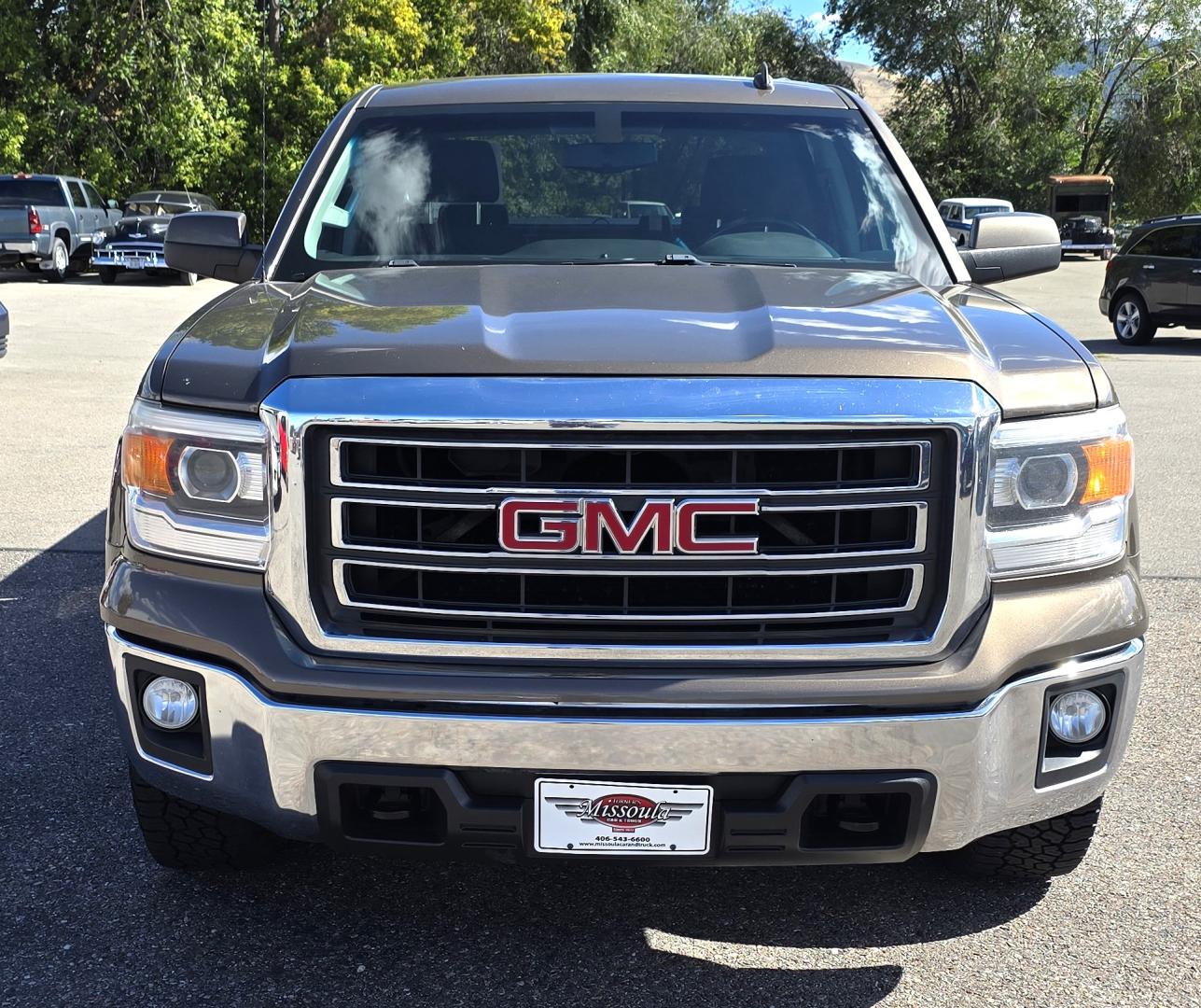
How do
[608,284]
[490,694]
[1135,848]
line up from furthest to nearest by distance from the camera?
[1135,848] → [608,284] → [490,694]

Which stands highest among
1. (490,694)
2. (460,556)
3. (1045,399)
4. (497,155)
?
(497,155)

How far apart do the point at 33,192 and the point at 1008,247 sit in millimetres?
23729

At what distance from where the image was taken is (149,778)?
283 cm

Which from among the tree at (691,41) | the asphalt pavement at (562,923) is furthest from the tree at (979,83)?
the asphalt pavement at (562,923)

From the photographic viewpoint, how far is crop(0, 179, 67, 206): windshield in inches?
960

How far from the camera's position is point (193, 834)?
3.13 meters

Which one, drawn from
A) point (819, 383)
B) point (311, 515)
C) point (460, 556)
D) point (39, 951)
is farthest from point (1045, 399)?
point (39, 951)

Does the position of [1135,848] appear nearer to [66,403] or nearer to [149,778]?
[149,778]

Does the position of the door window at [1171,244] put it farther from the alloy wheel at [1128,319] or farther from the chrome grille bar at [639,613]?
the chrome grille bar at [639,613]

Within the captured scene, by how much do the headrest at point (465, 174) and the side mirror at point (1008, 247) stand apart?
4.71 feet

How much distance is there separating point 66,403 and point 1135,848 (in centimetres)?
919

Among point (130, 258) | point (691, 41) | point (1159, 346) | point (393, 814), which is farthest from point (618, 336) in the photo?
point (691, 41)

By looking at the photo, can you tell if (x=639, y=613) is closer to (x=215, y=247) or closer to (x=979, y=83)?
(x=215, y=247)

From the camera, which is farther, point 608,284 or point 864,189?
point 864,189
